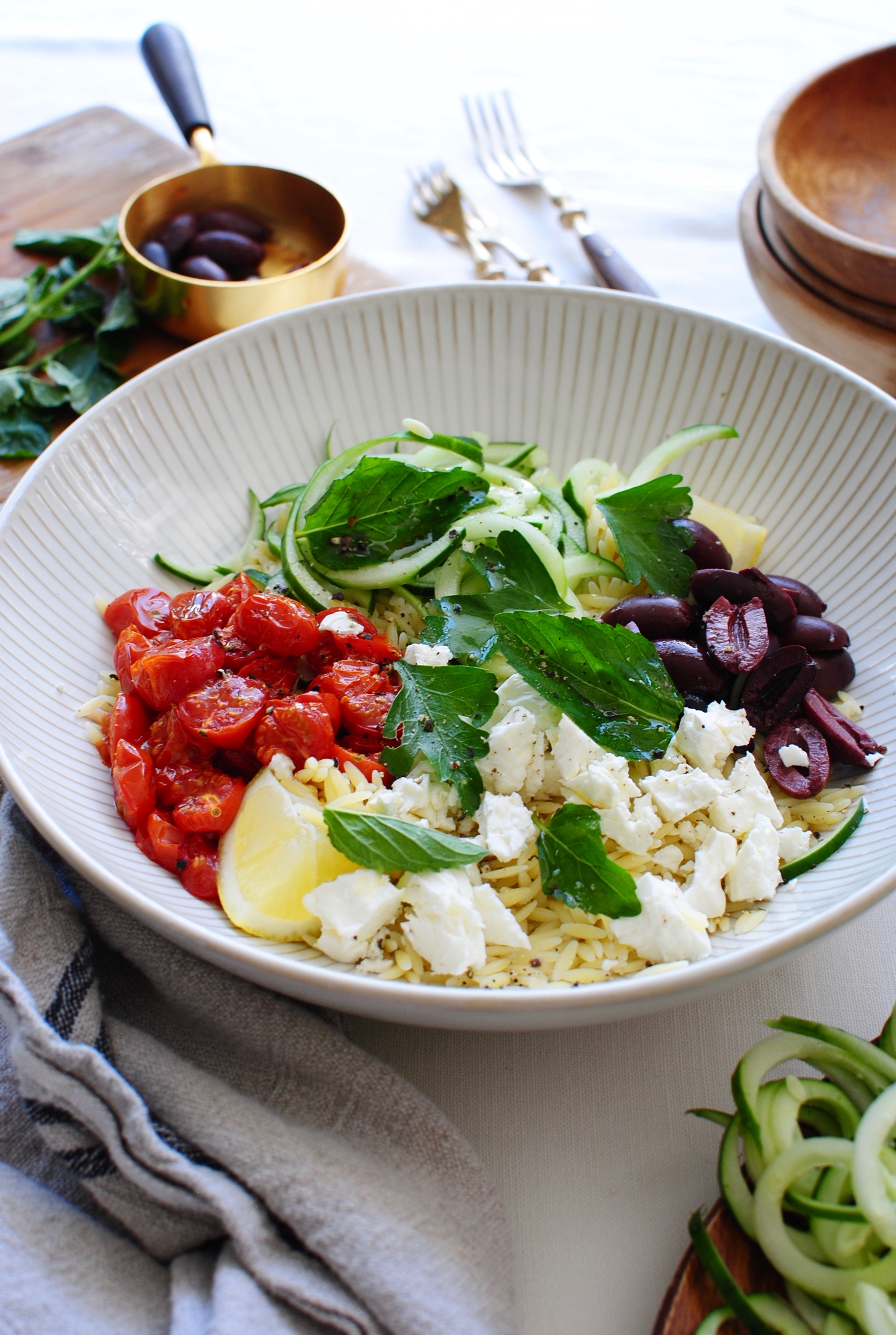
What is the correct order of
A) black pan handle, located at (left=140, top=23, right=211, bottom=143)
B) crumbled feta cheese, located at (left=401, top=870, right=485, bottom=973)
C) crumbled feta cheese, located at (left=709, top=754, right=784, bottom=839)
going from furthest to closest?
black pan handle, located at (left=140, top=23, right=211, bottom=143) → crumbled feta cheese, located at (left=709, top=754, right=784, bottom=839) → crumbled feta cheese, located at (left=401, top=870, right=485, bottom=973)

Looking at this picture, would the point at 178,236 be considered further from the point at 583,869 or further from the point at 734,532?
the point at 583,869

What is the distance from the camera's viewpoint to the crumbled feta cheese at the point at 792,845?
2.03m

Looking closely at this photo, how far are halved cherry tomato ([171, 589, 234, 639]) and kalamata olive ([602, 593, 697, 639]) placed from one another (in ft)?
3.04

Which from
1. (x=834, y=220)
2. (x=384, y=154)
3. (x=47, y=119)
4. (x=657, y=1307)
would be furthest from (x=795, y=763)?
(x=47, y=119)

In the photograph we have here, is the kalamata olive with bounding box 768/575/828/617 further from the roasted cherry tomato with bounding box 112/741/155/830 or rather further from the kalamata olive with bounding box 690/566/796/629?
the roasted cherry tomato with bounding box 112/741/155/830

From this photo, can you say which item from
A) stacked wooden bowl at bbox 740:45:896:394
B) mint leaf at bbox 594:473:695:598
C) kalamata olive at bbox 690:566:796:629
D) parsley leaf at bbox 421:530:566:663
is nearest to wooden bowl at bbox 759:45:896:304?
stacked wooden bowl at bbox 740:45:896:394

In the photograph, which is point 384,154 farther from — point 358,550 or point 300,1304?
point 300,1304

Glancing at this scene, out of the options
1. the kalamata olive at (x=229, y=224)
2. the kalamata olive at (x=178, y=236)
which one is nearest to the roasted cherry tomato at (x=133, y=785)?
the kalamata olive at (x=178, y=236)

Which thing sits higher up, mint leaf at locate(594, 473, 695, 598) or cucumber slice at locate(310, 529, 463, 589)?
cucumber slice at locate(310, 529, 463, 589)

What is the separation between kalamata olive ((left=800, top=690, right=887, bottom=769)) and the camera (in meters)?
2.18

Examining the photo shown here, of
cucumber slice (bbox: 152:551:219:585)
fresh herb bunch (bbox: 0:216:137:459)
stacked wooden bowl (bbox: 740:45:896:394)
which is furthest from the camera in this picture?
fresh herb bunch (bbox: 0:216:137:459)

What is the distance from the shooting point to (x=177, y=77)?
11.6 ft

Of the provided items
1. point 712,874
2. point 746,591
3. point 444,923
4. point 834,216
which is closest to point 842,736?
point 746,591

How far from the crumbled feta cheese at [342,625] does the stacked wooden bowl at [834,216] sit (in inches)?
70.4
